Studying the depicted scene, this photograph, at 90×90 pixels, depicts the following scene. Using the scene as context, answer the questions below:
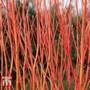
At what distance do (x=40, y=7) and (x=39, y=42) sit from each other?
0.53 feet

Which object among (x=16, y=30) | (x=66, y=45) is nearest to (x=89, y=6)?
(x=66, y=45)

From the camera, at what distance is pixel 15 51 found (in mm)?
1278

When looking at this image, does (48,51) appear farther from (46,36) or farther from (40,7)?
(40,7)

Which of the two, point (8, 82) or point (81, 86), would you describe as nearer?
point (81, 86)

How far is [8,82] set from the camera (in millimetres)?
1285

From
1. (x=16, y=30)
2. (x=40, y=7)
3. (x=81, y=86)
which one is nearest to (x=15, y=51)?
(x=16, y=30)

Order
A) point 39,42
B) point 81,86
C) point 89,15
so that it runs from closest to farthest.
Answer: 1. point 81,86
2. point 89,15
3. point 39,42

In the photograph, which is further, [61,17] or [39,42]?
[39,42]

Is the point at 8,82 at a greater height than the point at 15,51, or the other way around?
the point at 15,51

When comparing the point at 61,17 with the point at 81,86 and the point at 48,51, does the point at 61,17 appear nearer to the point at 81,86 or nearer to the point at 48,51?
the point at 48,51

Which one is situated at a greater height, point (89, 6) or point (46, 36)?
point (89, 6)

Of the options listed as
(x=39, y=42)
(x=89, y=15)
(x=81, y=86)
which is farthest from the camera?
(x=39, y=42)

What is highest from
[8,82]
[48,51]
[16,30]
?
[16,30]

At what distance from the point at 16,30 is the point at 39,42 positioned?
0.14m
